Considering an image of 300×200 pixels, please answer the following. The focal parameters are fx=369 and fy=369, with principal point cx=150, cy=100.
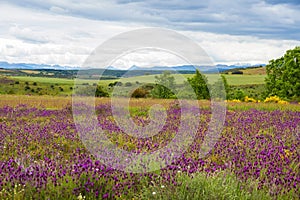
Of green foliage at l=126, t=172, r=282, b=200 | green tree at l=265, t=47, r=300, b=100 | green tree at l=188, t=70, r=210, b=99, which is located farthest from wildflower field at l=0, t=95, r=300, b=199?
green tree at l=188, t=70, r=210, b=99

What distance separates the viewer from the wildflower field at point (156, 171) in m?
4.23

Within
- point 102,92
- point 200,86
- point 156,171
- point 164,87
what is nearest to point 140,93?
point 102,92

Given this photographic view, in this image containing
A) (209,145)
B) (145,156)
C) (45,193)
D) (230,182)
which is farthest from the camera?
(209,145)

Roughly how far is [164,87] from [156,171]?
37076 mm

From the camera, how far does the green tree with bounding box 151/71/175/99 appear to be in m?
40.2

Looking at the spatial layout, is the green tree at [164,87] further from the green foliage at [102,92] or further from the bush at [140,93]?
the green foliage at [102,92]

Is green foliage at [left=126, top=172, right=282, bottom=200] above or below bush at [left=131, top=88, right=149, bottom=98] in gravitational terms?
above

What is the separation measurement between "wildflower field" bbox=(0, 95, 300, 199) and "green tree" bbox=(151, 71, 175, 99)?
3142cm

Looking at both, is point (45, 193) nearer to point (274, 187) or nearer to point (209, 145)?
point (274, 187)

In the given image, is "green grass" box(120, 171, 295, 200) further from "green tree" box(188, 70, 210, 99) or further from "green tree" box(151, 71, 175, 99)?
"green tree" box(188, 70, 210, 99)

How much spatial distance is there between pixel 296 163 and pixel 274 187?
164 cm

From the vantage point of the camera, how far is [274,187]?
4449 millimetres

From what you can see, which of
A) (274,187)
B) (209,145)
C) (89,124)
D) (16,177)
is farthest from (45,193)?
(89,124)

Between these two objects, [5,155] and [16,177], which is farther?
[5,155]
